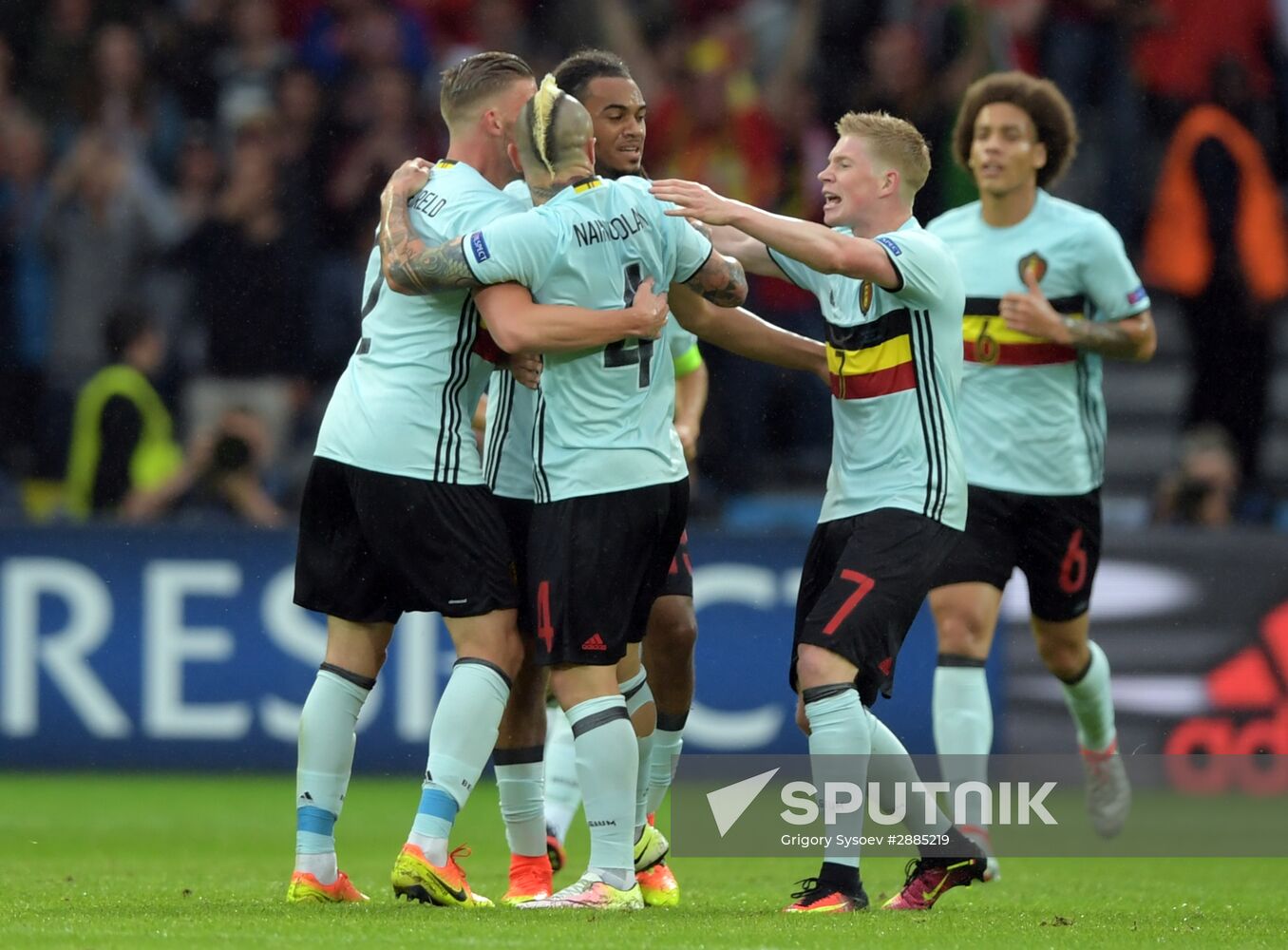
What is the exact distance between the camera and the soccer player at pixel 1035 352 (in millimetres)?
8148

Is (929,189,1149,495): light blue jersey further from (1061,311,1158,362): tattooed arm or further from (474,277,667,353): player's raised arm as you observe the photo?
(474,277,667,353): player's raised arm

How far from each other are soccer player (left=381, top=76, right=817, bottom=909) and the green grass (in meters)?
0.43

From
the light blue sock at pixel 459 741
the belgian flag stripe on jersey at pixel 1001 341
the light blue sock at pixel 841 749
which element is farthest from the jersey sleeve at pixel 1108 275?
the light blue sock at pixel 459 741

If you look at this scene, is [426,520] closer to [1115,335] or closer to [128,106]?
[1115,335]

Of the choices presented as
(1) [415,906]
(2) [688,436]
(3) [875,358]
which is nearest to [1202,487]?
(2) [688,436]

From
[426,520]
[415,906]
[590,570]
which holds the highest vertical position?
[426,520]

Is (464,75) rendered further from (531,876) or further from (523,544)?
(531,876)

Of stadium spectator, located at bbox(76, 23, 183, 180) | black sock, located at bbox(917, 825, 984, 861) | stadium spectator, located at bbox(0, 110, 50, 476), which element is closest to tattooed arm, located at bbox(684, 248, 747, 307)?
black sock, located at bbox(917, 825, 984, 861)

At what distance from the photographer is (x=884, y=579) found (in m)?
6.37

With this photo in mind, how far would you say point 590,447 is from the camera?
20.6 feet

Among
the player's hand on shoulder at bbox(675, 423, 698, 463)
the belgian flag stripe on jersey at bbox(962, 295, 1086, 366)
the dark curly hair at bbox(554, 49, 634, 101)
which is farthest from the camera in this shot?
the belgian flag stripe on jersey at bbox(962, 295, 1086, 366)

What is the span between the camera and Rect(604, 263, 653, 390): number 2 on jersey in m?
6.34

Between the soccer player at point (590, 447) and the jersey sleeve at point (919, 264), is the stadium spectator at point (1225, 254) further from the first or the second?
the soccer player at point (590, 447)

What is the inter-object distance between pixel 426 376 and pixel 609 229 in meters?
0.69
